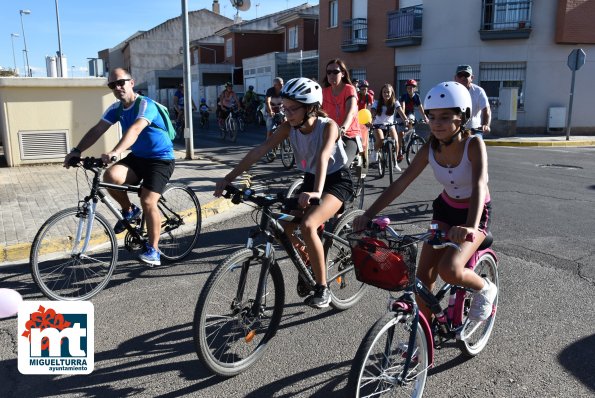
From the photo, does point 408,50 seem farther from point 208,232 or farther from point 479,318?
point 479,318

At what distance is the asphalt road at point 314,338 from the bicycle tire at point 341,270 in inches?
4.0

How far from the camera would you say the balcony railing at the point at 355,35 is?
28.8 metres

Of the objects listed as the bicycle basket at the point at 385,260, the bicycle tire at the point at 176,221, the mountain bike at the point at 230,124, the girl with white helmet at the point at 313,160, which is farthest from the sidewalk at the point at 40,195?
the mountain bike at the point at 230,124

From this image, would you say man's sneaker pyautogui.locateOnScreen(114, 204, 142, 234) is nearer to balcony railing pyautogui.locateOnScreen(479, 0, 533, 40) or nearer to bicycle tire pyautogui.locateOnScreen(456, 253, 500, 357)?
bicycle tire pyautogui.locateOnScreen(456, 253, 500, 357)

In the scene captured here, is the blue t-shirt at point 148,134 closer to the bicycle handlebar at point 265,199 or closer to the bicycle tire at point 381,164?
the bicycle handlebar at point 265,199

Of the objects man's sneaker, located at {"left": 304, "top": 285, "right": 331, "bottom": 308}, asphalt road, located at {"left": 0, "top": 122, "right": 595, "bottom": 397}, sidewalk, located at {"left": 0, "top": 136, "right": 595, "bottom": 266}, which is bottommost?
asphalt road, located at {"left": 0, "top": 122, "right": 595, "bottom": 397}

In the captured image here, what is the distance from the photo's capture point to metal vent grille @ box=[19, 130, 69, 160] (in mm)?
11078

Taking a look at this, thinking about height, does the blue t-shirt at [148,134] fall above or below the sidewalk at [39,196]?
above

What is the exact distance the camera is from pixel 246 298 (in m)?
3.57

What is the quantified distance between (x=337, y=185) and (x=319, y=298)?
0.93 metres

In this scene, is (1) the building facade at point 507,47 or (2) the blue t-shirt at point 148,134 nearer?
(2) the blue t-shirt at point 148,134

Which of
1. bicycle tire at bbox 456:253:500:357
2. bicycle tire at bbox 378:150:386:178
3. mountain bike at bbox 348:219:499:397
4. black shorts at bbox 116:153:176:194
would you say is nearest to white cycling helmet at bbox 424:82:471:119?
mountain bike at bbox 348:219:499:397

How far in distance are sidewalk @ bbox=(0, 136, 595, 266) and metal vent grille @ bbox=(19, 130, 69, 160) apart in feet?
0.90

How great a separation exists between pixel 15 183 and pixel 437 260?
8.19m
